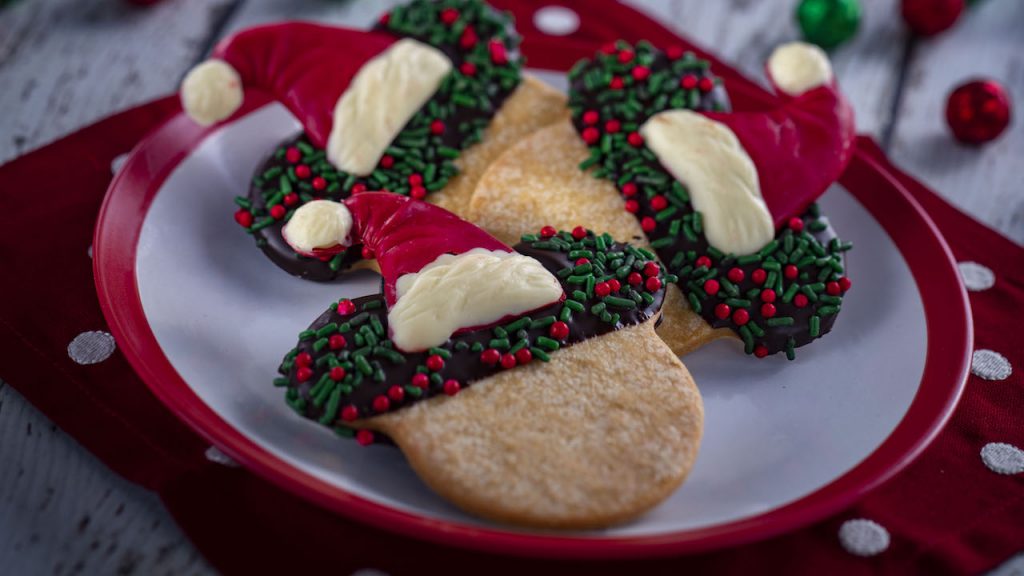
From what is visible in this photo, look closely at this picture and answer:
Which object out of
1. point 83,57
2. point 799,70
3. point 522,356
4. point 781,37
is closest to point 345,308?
point 522,356

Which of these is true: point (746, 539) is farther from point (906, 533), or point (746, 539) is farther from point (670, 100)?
point (670, 100)

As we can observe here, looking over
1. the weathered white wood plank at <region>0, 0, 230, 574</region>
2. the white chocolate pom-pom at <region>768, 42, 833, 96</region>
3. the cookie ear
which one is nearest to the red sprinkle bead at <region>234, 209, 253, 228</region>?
the weathered white wood plank at <region>0, 0, 230, 574</region>

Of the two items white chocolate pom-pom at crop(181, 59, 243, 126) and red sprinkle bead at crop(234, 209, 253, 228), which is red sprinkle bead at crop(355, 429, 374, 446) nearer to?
red sprinkle bead at crop(234, 209, 253, 228)

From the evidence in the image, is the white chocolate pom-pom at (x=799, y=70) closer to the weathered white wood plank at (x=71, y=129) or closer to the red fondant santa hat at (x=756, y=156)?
the red fondant santa hat at (x=756, y=156)

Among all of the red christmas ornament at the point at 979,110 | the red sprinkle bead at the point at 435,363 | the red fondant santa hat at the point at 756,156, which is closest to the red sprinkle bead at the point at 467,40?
the red fondant santa hat at the point at 756,156

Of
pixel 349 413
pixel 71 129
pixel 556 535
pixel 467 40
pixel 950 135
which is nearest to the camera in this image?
pixel 556 535

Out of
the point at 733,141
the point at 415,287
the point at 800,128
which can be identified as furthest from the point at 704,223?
the point at 415,287

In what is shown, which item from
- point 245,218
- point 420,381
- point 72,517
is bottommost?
point 72,517

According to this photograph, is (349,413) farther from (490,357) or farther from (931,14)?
(931,14)
